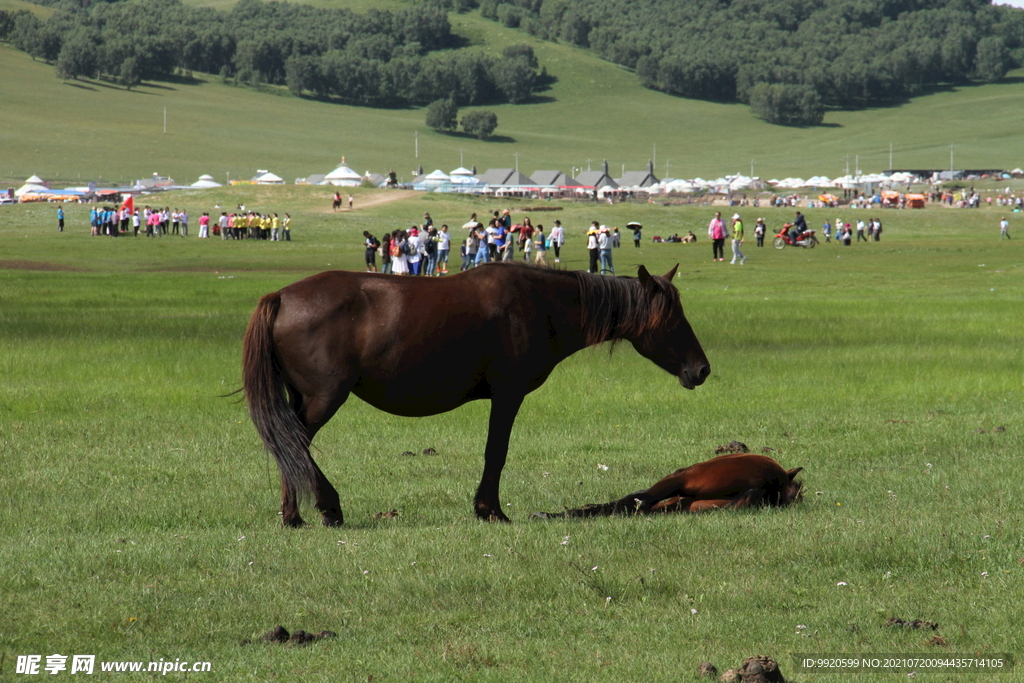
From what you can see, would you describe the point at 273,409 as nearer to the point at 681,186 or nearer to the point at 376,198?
the point at 376,198

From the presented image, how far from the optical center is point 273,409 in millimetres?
8188

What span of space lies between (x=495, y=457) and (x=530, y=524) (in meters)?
0.69

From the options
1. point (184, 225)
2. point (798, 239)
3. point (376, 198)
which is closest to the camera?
point (798, 239)

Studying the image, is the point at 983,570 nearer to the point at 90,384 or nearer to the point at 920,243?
the point at 90,384

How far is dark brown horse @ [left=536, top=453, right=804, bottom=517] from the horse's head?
28.3 inches

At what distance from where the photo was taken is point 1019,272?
41.0 meters

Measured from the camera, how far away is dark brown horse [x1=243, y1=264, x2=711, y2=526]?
8.21 meters

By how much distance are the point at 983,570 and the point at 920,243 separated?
6651cm

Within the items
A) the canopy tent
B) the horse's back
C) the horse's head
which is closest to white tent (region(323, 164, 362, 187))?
the canopy tent

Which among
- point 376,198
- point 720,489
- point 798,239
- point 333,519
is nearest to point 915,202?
point 798,239

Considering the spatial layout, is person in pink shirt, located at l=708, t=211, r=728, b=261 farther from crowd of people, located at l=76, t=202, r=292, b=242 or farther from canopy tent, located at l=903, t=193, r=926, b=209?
canopy tent, located at l=903, t=193, r=926, b=209

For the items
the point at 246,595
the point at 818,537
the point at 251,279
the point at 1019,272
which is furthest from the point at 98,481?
the point at 1019,272

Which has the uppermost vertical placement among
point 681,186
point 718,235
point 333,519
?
point 681,186

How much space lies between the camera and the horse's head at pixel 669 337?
902cm
